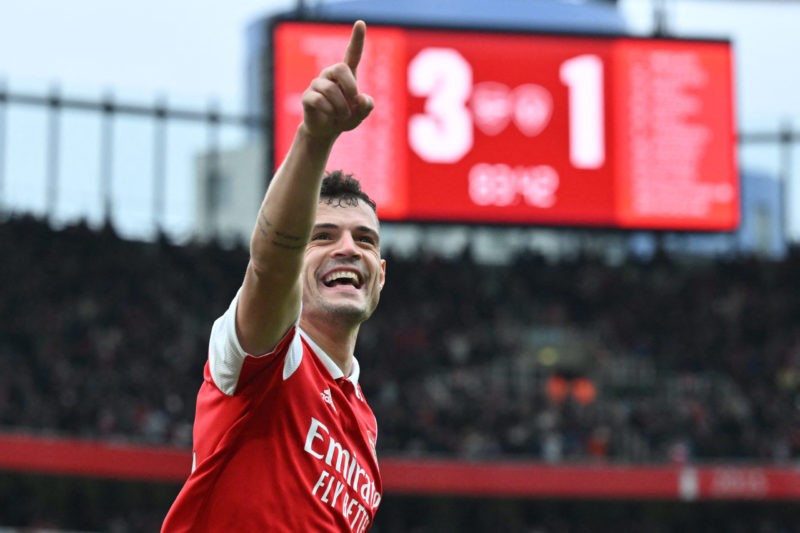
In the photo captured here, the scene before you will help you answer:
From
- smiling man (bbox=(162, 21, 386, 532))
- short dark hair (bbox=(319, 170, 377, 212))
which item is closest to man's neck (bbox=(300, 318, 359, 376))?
smiling man (bbox=(162, 21, 386, 532))

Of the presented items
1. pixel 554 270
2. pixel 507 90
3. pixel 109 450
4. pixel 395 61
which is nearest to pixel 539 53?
pixel 507 90

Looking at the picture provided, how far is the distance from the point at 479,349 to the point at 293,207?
18.5 meters

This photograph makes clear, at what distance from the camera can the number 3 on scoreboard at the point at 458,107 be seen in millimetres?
17053

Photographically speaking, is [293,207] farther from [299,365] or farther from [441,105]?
[441,105]

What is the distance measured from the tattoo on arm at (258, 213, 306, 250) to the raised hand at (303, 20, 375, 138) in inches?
7.9

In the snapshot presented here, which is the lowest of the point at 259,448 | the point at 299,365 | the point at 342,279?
the point at 259,448

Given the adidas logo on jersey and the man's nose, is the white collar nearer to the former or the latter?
the adidas logo on jersey

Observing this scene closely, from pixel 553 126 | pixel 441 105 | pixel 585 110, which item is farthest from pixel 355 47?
pixel 585 110

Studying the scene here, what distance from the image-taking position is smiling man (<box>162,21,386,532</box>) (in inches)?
98.8

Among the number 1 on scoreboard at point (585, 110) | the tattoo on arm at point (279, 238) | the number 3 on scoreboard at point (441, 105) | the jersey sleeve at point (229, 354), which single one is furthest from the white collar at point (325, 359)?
the number 1 on scoreboard at point (585, 110)

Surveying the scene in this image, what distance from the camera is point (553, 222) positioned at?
56.1 feet

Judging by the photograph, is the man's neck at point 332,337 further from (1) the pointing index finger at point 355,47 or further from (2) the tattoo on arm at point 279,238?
(1) the pointing index finger at point 355,47

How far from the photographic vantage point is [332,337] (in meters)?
2.99

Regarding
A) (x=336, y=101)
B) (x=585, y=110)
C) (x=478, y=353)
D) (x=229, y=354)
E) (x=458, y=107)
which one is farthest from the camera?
(x=478, y=353)
